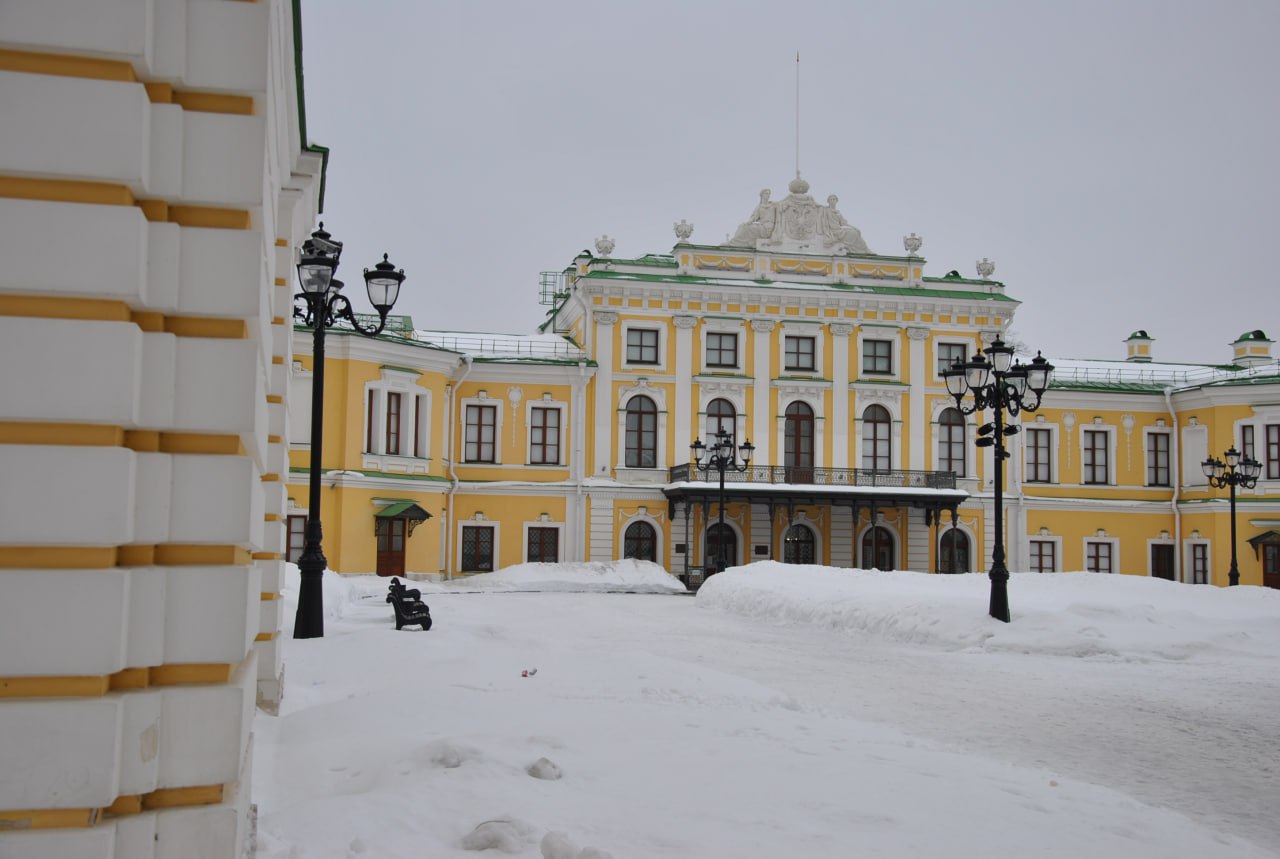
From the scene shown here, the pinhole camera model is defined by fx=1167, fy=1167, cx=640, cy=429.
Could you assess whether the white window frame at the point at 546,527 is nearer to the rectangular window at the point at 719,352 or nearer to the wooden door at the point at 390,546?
the wooden door at the point at 390,546

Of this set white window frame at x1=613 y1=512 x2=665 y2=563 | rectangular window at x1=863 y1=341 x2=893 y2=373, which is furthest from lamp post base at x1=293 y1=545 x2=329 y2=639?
rectangular window at x1=863 y1=341 x2=893 y2=373

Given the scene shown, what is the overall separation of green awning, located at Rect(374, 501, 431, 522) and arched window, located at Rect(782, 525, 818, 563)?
1190 cm

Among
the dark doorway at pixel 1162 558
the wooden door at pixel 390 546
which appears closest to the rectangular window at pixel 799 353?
the wooden door at pixel 390 546

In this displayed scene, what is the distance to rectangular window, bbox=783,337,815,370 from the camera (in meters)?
39.2

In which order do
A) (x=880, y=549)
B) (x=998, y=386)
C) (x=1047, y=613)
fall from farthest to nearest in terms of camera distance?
(x=880, y=549) < (x=998, y=386) < (x=1047, y=613)

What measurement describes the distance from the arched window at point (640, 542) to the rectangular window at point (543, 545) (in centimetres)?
219

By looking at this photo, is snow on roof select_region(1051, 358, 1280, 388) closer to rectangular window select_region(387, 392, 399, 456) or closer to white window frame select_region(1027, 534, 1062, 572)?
white window frame select_region(1027, 534, 1062, 572)

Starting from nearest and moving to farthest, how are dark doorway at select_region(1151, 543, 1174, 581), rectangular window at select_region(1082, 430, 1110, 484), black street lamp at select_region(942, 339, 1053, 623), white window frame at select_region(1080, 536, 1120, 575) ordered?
black street lamp at select_region(942, 339, 1053, 623) → white window frame at select_region(1080, 536, 1120, 575) → dark doorway at select_region(1151, 543, 1174, 581) → rectangular window at select_region(1082, 430, 1110, 484)

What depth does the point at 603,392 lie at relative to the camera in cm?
3778

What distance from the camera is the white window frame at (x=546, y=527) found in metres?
37.1

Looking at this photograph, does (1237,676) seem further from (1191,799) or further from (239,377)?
(239,377)

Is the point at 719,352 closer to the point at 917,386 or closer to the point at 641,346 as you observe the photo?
the point at 641,346

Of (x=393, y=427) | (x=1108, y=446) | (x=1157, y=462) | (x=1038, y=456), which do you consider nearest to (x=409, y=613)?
(x=393, y=427)

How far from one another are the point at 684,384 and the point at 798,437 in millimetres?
4321
